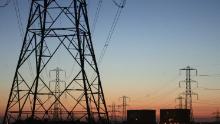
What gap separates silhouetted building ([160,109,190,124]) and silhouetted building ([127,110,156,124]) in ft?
11.9

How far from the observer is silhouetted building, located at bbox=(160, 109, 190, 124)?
10038 cm

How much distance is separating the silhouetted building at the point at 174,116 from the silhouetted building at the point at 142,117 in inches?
143

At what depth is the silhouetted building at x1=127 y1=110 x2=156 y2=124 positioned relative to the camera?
10260cm

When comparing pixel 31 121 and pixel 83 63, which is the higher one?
pixel 83 63

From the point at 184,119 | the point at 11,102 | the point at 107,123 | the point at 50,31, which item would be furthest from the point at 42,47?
the point at 184,119

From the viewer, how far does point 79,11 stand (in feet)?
127

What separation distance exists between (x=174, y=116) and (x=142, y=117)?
693cm

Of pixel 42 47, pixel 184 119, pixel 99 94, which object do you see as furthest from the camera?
pixel 184 119

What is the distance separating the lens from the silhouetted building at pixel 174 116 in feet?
329

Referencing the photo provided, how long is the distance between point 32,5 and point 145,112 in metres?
68.5

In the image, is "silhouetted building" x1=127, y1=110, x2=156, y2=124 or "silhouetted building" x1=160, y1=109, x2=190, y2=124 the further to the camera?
"silhouetted building" x1=127, y1=110, x2=156, y2=124

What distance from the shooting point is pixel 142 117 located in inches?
4085

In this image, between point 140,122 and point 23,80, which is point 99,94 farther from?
point 140,122

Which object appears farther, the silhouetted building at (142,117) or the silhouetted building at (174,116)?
the silhouetted building at (142,117)
